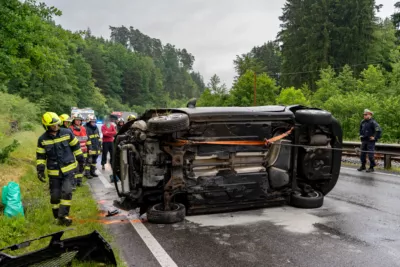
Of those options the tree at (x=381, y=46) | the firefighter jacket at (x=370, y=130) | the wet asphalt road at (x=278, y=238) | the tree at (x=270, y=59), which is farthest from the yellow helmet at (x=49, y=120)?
the tree at (x=270, y=59)

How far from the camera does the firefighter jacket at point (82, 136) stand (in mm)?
8578

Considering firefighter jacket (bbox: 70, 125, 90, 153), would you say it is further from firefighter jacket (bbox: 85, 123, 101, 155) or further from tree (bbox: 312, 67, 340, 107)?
tree (bbox: 312, 67, 340, 107)

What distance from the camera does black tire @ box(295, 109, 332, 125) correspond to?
5.17 meters

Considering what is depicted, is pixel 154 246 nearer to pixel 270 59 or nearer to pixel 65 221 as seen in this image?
pixel 65 221

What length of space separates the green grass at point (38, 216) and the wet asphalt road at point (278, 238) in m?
0.47

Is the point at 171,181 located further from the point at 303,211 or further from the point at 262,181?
the point at 303,211

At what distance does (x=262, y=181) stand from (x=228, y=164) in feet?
1.81

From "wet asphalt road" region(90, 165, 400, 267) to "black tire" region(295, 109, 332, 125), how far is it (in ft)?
4.21

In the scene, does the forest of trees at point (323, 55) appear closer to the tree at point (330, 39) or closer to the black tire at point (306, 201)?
the tree at point (330, 39)

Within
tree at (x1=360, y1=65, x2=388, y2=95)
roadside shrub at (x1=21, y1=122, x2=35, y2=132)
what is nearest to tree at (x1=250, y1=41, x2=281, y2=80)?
tree at (x1=360, y1=65, x2=388, y2=95)

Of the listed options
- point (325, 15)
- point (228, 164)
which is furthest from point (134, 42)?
point (228, 164)

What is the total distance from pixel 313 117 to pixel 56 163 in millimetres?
3764

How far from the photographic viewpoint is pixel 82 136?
342 inches

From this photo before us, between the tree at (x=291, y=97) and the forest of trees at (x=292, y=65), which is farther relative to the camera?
the tree at (x=291, y=97)
